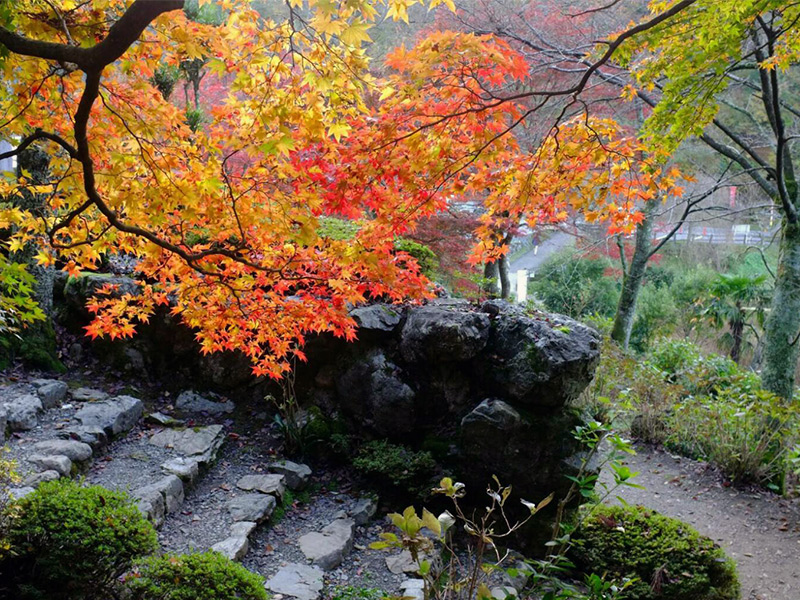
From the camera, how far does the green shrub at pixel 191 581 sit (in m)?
2.57

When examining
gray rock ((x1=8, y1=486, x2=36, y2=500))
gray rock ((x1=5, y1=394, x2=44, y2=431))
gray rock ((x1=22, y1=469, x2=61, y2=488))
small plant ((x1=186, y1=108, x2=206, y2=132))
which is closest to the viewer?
gray rock ((x1=8, y1=486, x2=36, y2=500))

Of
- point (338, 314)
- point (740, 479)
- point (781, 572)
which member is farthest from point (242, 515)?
point (740, 479)

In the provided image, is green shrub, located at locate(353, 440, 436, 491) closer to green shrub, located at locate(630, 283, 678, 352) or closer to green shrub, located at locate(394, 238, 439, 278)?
green shrub, located at locate(394, 238, 439, 278)

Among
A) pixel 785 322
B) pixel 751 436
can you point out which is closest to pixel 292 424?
pixel 751 436

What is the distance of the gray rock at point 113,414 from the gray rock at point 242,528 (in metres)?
1.39

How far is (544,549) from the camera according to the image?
4258 mm

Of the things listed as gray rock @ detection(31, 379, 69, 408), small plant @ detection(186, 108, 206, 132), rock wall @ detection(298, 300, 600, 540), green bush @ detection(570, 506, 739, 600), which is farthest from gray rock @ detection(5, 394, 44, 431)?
green bush @ detection(570, 506, 739, 600)

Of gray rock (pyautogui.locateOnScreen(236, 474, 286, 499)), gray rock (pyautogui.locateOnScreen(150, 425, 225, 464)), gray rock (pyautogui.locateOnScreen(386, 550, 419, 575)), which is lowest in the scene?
gray rock (pyautogui.locateOnScreen(386, 550, 419, 575))

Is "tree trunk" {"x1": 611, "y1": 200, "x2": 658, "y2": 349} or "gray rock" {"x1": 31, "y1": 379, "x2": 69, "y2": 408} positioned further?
"tree trunk" {"x1": 611, "y1": 200, "x2": 658, "y2": 349}

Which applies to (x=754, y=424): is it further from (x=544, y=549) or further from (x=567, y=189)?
(x=567, y=189)

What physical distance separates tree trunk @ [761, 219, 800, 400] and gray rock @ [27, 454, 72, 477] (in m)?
6.35

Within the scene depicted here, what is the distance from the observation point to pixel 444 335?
4.69 metres

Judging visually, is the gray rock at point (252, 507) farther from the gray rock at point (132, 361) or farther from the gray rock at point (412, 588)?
the gray rock at point (132, 361)

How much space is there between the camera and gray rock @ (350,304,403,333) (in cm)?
506
